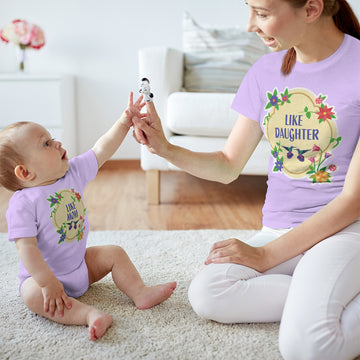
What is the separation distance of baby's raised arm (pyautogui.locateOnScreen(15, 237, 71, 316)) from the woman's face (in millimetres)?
672

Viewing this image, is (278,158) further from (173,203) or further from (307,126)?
(173,203)

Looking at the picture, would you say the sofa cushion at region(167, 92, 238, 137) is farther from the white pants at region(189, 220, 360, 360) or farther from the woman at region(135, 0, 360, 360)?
the white pants at region(189, 220, 360, 360)

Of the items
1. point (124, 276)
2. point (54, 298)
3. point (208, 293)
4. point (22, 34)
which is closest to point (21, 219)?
point (54, 298)

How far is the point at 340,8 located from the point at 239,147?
0.40 metres

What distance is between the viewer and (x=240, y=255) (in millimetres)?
1068

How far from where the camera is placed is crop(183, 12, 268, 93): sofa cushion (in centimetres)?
259

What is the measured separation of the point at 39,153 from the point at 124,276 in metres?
0.37

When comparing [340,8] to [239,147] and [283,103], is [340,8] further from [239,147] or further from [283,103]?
[239,147]

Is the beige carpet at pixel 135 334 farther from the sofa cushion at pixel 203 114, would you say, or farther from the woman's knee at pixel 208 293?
the sofa cushion at pixel 203 114

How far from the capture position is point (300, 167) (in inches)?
44.8

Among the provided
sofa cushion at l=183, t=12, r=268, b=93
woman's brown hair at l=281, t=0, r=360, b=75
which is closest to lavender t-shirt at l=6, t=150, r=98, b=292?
woman's brown hair at l=281, t=0, r=360, b=75

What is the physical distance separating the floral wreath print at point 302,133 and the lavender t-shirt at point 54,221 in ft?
1.65

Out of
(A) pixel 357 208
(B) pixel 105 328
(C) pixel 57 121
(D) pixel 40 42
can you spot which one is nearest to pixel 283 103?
(A) pixel 357 208

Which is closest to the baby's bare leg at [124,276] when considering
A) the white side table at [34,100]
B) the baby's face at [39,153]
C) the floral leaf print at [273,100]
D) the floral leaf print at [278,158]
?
the baby's face at [39,153]
